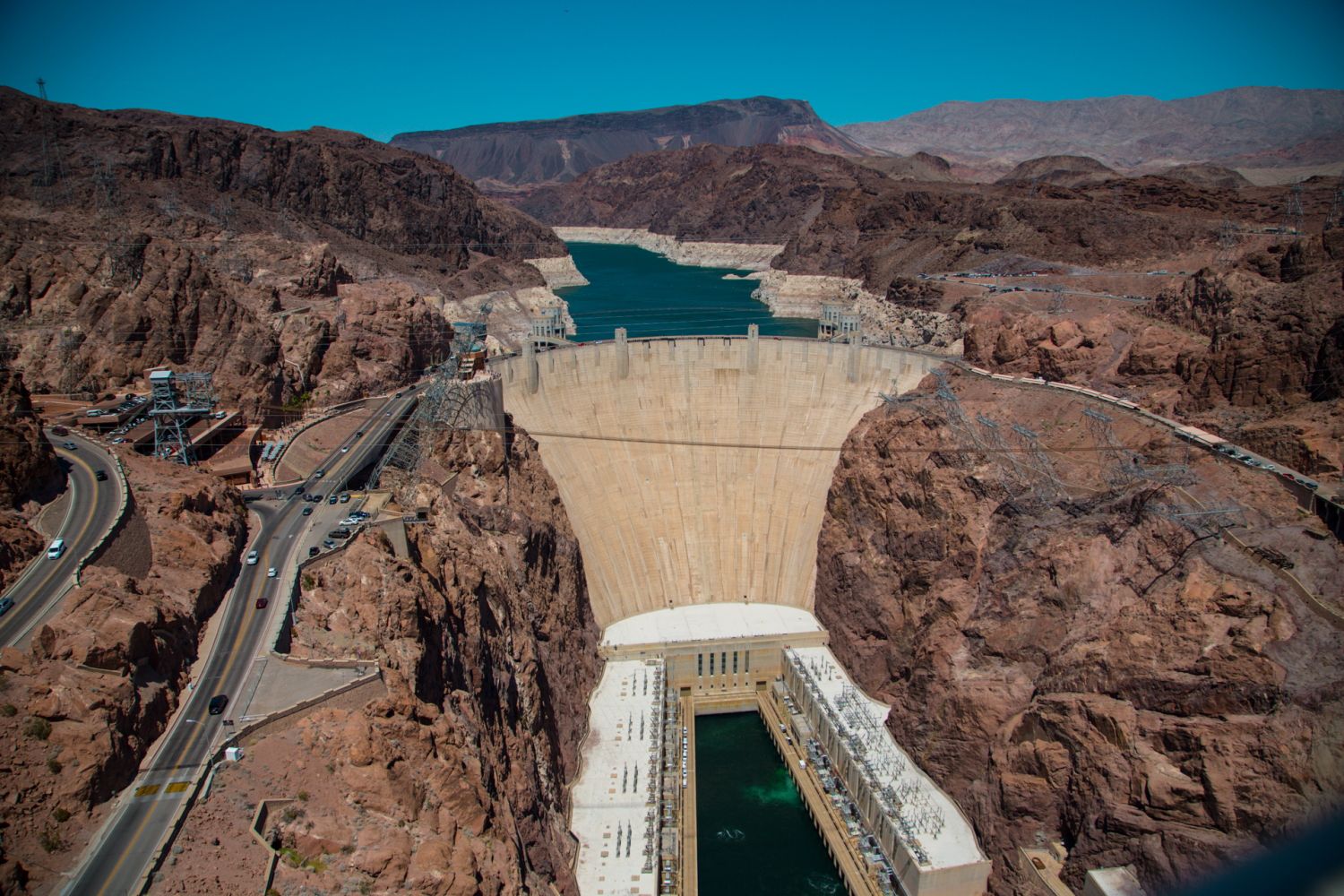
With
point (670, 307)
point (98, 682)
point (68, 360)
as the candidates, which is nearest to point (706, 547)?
point (68, 360)

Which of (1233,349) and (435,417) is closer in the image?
(435,417)

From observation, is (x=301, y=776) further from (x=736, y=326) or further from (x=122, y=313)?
(x=736, y=326)

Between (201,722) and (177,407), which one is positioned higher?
(177,407)

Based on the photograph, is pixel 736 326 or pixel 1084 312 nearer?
pixel 1084 312

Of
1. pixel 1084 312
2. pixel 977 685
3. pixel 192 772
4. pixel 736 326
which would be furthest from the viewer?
pixel 736 326

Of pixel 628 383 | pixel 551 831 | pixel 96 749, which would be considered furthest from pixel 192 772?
pixel 628 383

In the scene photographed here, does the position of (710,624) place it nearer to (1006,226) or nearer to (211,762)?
(211,762)

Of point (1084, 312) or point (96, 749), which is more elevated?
point (1084, 312)

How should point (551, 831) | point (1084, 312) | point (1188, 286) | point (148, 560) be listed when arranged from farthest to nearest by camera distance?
point (1084, 312), point (1188, 286), point (551, 831), point (148, 560)
